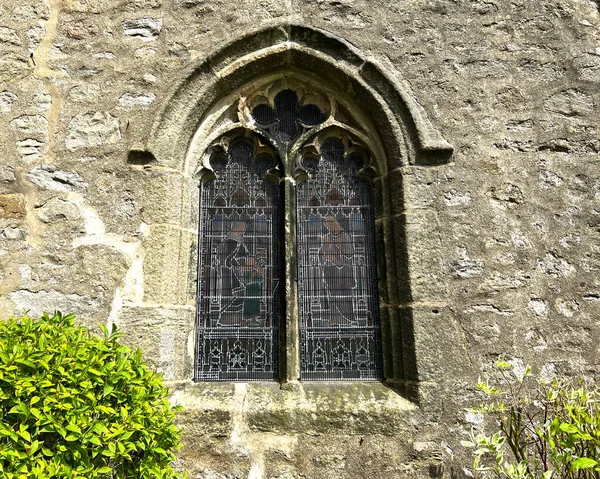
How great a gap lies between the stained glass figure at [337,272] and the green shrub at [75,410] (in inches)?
44.7

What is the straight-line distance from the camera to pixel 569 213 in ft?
9.48

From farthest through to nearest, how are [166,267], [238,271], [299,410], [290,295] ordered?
[238,271], [290,295], [166,267], [299,410]

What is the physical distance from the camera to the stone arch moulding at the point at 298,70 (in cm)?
301

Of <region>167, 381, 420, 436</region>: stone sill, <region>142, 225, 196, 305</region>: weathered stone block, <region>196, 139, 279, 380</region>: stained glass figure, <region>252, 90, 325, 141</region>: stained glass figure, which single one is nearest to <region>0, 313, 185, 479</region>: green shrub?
<region>167, 381, 420, 436</region>: stone sill

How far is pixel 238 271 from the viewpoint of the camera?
3100 millimetres

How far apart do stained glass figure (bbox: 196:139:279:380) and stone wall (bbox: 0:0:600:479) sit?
0.13 m

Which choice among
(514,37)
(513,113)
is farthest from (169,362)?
(514,37)

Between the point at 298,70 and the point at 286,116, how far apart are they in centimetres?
36

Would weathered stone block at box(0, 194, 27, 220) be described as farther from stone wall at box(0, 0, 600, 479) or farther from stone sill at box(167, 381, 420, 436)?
stone sill at box(167, 381, 420, 436)

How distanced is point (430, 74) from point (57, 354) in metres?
2.87

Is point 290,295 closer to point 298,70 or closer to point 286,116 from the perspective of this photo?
point 286,116

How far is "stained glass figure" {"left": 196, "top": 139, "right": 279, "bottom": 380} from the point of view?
2965mm

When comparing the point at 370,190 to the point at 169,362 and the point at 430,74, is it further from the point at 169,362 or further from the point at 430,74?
the point at 169,362

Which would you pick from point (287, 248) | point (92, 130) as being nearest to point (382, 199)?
point (287, 248)
